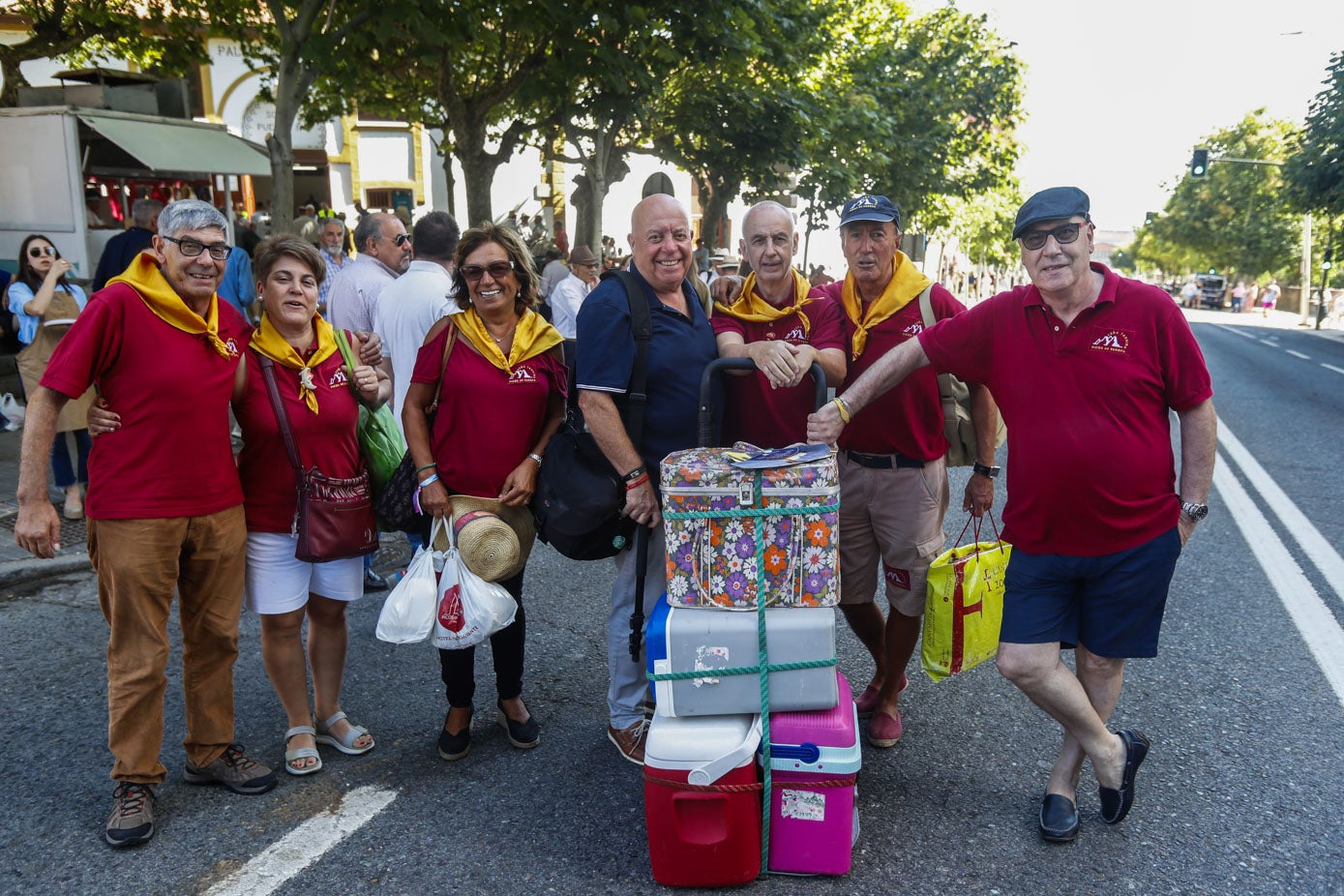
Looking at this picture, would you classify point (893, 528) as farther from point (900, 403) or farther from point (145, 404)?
point (145, 404)

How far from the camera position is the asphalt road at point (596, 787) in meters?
2.95

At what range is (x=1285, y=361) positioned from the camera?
20562mm

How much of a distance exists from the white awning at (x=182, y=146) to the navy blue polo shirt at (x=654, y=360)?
10261 millimetres

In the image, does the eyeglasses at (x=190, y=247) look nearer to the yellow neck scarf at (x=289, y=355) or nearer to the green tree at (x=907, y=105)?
the yellow neck scarf at (x=289, y=355)

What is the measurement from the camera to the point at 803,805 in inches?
113

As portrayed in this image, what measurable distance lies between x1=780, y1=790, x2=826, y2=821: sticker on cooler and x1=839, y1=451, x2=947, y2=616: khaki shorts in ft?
3.30

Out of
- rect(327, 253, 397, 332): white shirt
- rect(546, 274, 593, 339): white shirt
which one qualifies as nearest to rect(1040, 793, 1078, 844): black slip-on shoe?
rect(327, 253, 397, 332): white shirt

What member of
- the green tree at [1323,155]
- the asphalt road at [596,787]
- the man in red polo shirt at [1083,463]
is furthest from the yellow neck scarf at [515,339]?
the green tree at [1323,155]

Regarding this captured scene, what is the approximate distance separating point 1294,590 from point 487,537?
4.52 meters

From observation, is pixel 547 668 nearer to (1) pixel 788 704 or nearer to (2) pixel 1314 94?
(1) pixel 788 704

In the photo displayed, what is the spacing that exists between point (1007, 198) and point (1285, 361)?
33.1 metres

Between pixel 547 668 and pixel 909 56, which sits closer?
pixel 547 668

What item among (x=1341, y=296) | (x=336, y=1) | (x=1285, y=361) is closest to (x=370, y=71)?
(x=336, y=1)

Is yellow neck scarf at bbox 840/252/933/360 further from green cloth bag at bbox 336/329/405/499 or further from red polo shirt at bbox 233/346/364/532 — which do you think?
red polo shirt at bbox 233/346/364/532
